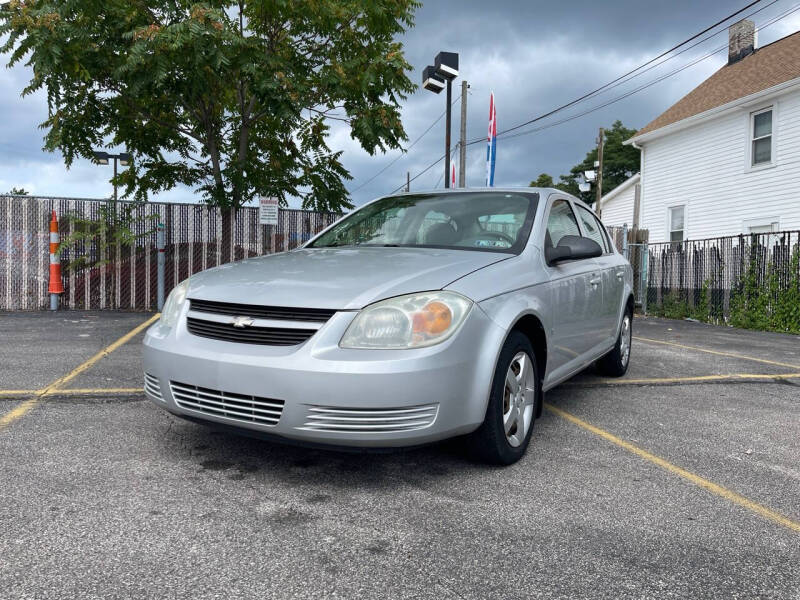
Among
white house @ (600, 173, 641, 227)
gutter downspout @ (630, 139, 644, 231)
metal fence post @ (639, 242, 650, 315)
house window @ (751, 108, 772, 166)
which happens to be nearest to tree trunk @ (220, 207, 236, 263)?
metal fence post @ (639, 242, 650, 315)

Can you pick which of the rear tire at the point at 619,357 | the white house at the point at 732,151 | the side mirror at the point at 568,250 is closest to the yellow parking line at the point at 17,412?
the side mirror at the point at 568,250

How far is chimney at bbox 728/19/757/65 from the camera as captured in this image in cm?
2038

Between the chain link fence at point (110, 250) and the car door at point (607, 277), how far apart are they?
7.62 m

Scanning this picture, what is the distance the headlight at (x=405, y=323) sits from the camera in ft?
8.87

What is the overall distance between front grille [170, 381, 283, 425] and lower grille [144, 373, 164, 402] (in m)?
0.14

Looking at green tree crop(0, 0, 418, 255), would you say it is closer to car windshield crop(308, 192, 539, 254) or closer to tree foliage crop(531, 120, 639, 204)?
car windshield crop(308, 192, 539, 254)

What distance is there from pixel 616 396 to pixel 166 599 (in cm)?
395

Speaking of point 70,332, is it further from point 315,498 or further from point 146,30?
point 315,498

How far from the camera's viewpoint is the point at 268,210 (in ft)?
35.8

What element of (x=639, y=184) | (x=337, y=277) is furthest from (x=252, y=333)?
(x=639, y=184)

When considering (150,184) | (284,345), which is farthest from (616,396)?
(150,184)

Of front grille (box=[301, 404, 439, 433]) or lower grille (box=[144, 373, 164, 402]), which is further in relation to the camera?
lower grille (box=[144, 373, 164, 402])

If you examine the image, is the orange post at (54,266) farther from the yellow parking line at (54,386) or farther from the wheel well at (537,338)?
the wheel well at (537,338)

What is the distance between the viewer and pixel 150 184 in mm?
11375
